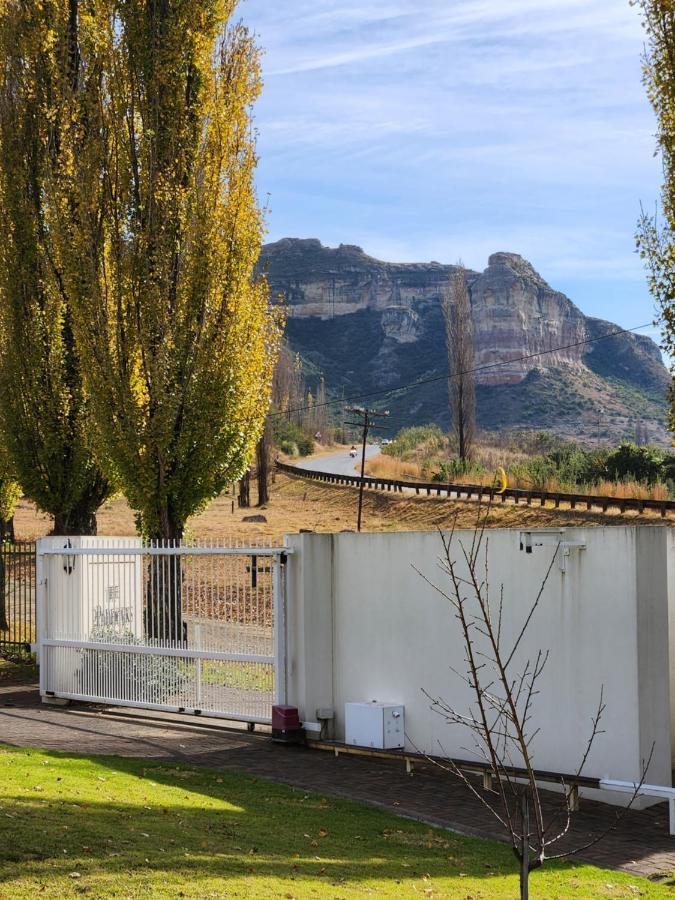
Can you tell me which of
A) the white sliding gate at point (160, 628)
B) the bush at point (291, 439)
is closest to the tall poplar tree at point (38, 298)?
the white sliding gate at point (160, 628)

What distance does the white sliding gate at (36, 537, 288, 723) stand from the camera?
1289 centimetres

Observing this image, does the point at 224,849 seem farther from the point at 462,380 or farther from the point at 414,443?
the point at 414,443

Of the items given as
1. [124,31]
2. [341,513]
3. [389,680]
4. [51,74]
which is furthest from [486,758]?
[341,513]

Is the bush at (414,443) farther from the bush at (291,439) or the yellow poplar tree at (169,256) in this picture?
the yellow poplar tree at (169,256)

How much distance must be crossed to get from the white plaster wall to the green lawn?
2.15 metres

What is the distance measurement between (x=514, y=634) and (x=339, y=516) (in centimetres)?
3687

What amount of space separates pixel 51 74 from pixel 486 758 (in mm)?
16028

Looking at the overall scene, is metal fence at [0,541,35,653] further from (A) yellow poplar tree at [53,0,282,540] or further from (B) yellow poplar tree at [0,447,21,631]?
(A) yellow poplar tree at [53,0,282,540]

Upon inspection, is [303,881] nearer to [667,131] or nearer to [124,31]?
[667,131]

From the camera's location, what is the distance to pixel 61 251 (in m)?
18.9

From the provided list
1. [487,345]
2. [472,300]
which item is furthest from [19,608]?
[472,300]

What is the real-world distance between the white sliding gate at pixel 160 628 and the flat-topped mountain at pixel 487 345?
286 ft

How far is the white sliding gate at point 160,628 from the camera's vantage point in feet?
42.3

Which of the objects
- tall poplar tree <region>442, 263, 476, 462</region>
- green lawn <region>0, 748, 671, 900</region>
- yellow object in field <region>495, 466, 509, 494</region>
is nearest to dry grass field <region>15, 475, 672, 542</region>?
yellow object in field <region>495, 466, 509, 494</region>
